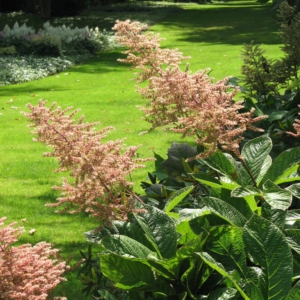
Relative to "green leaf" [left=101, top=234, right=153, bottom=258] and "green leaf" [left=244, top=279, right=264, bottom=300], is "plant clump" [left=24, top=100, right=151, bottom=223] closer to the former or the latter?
"green leaf" [left=101, top=234, right=153, bottom=258]

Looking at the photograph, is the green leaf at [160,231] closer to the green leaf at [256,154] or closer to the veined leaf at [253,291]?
the veined leaf at [253,291]

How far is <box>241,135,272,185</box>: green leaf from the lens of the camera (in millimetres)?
1867

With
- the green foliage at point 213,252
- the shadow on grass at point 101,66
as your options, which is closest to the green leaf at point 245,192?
the green foliage at point 213,252

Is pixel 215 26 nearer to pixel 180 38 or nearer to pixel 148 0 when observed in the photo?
pixel 180 38

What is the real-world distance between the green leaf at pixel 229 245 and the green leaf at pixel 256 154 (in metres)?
0.46

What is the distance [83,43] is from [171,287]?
63.2 ft

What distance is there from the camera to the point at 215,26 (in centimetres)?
3092

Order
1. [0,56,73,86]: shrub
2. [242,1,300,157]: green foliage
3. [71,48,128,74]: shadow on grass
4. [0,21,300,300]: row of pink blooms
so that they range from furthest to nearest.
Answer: [71,48,128,74]: shadow on grass → [0,56,73,86]: shrub → [242,1,300,157]: green foliage → [0,21,300,300]: row of pink blooms

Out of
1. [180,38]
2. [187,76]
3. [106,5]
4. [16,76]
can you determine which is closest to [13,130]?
[16,76]

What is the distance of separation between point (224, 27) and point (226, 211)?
29393 millimetres

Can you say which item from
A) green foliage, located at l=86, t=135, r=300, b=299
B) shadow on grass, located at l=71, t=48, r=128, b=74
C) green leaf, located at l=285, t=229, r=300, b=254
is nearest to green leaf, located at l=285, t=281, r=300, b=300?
green foliage, located at l=86, t=135, r=300, b=299

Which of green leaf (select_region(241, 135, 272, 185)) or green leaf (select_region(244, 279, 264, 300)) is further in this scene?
green leaf (select_region(241, 135, 272, 185))

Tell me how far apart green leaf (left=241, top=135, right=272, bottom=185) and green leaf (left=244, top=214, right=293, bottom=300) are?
59 centimetres

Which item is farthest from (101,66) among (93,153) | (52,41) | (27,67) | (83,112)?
(93,153)
